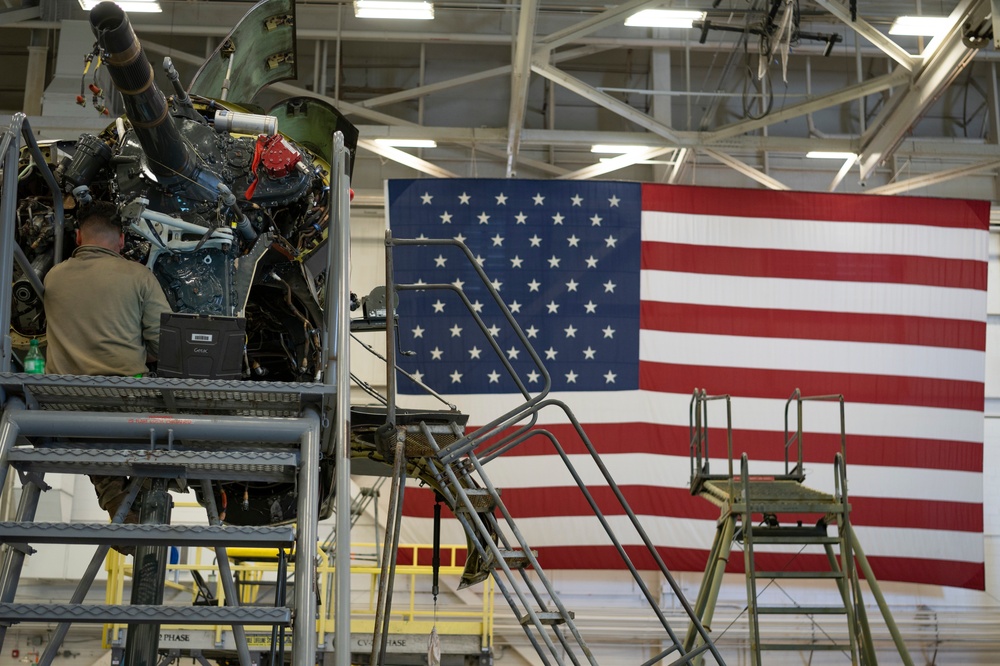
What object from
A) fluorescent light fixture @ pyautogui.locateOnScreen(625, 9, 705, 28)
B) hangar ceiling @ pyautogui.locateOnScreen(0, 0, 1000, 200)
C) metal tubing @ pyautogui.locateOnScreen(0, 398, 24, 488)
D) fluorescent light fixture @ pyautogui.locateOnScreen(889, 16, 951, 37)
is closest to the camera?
metal tubing @ pyautogui.locateOnScreen(0, 398, 24, 488)

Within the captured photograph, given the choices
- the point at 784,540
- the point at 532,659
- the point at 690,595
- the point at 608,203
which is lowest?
the point at 532,659

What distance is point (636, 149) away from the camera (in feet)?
49.3

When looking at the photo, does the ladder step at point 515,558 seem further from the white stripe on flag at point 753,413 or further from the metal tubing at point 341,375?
the white stripe on flag at point 753,413

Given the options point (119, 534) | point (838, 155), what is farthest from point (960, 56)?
point (119, 534)

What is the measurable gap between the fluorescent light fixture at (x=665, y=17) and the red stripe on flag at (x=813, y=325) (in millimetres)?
3544

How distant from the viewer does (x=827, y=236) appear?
1391 cm

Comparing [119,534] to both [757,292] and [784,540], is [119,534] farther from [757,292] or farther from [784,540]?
[757,292]

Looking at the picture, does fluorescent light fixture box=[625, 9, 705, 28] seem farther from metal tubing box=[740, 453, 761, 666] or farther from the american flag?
metal tubing box=[740, 453, 761, 666]

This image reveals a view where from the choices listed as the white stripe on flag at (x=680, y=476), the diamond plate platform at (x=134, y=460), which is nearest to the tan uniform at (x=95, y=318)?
the diamond plate platform at (x=134, y=460)

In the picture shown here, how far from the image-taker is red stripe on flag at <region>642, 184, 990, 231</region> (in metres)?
13.9

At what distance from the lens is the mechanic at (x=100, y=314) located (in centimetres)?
409

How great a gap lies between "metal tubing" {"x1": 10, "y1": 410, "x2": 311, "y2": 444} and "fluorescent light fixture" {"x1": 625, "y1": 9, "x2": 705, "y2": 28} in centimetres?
999

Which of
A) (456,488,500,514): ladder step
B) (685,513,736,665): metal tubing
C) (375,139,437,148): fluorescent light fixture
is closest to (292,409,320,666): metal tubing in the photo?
(456,488,500,514): ladder step

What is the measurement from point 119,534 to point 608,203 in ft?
36.7
